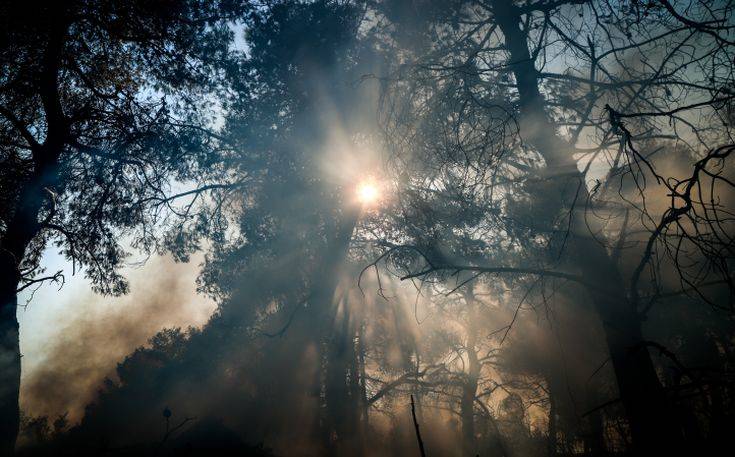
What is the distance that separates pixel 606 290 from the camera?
3244mm

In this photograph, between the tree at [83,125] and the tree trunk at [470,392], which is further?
the tree trunk at [470,392]

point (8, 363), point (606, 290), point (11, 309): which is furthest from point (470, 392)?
point (11, 309)

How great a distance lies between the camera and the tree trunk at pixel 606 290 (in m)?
2.88

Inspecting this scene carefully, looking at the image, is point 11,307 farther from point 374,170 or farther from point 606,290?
point 606,290

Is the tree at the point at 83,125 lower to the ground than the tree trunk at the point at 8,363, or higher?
higher

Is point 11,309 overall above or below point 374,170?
below

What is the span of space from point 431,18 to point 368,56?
1.77 m

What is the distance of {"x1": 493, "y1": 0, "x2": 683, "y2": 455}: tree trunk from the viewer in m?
2.88

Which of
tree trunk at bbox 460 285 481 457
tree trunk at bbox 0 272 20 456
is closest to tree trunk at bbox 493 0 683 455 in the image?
tree trunk at bbox 0 272 20 456

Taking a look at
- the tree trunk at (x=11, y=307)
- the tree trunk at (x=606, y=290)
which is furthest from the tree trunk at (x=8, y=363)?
the tree trunk at (x=606, y=290)

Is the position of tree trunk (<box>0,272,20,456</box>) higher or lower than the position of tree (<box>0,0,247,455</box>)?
lower

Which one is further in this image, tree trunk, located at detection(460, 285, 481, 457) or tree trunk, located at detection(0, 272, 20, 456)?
tree trunk, located at detection(460, 285, 481, 457)

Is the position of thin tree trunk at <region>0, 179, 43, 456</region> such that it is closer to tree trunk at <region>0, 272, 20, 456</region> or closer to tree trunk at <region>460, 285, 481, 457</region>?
tree trunk at <region>0, 272, 20, 456</region>

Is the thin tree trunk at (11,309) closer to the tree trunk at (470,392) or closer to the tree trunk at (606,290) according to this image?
the tree trunk at (606,290)
